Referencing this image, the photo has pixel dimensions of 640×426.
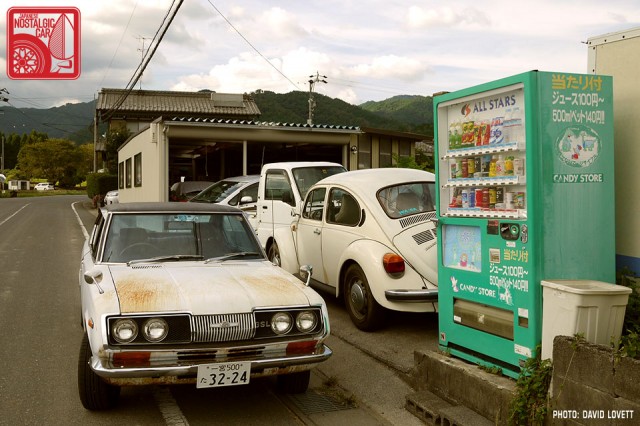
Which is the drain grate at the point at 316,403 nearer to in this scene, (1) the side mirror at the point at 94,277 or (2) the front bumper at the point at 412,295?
(2) the front bumper at the point at 412,295

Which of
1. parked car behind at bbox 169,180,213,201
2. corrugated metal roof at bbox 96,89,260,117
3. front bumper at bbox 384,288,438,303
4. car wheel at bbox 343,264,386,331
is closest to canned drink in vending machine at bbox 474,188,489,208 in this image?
front bumper at bbox 384,288,438,303

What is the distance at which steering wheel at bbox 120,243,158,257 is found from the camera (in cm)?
533

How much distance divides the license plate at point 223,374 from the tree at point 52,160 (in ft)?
269

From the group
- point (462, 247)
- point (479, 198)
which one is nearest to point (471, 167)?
point (479, 198)

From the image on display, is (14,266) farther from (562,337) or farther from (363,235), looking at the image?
(562,337)

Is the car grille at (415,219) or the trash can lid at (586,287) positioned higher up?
the car grille at (415,219)

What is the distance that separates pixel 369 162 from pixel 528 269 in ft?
57.2

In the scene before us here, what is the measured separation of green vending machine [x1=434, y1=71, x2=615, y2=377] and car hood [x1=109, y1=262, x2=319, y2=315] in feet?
4.49

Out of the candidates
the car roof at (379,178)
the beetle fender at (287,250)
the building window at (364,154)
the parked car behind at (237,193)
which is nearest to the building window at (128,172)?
the building window at (364,154)

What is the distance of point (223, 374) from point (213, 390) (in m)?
1.07

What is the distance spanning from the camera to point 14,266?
40.5 ft

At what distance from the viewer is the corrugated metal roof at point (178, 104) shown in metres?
45.9

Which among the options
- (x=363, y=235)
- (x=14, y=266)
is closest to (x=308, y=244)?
(x=363, y=235)

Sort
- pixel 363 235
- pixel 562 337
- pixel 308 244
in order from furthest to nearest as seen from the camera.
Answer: pixel 308 244 → pixel 363 235 → pixel 562 337
